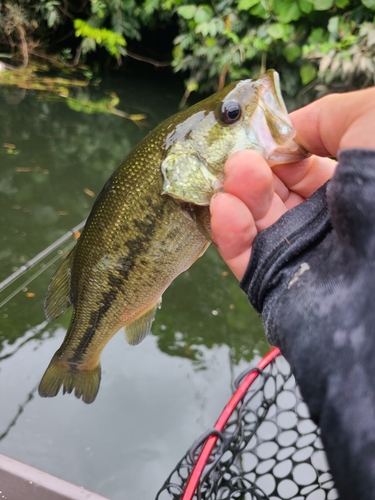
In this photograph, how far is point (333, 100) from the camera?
1024 millimetres

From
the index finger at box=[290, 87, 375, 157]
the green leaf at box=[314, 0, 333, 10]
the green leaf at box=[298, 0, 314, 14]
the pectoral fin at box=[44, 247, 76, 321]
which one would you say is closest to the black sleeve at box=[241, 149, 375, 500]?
the index finger at box=[290, 87, 375, 157]

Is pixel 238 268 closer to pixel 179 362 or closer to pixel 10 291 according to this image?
pixel 179 362

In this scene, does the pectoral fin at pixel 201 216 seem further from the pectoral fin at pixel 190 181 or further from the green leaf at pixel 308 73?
the green leaf at pixel 308 73

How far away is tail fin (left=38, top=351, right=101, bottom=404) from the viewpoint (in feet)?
5.11

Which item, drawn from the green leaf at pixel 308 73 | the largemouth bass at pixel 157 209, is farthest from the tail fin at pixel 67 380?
the green leaf at pixel 308 73

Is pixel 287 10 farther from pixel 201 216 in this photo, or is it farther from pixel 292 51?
pixel 201 216

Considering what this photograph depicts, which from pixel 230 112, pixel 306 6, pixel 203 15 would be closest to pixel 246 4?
pixel 306 6

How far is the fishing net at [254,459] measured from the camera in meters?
1.30

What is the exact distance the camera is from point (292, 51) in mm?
4434

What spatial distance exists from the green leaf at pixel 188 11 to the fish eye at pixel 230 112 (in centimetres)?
447

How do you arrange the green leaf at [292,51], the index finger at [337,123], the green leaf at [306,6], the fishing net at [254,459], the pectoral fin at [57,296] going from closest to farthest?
the index finger at [337,123]
the fishing net at [254,459]
the pectoral fin at [57,296]
the green leaf at [306,6]
the green leaf at [292,51]

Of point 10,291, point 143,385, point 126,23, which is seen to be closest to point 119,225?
point 143,385

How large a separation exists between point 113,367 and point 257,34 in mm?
4090

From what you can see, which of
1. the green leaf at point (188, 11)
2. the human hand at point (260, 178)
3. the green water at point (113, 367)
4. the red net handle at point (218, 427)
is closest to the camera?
the human hand at point (260, 178)
